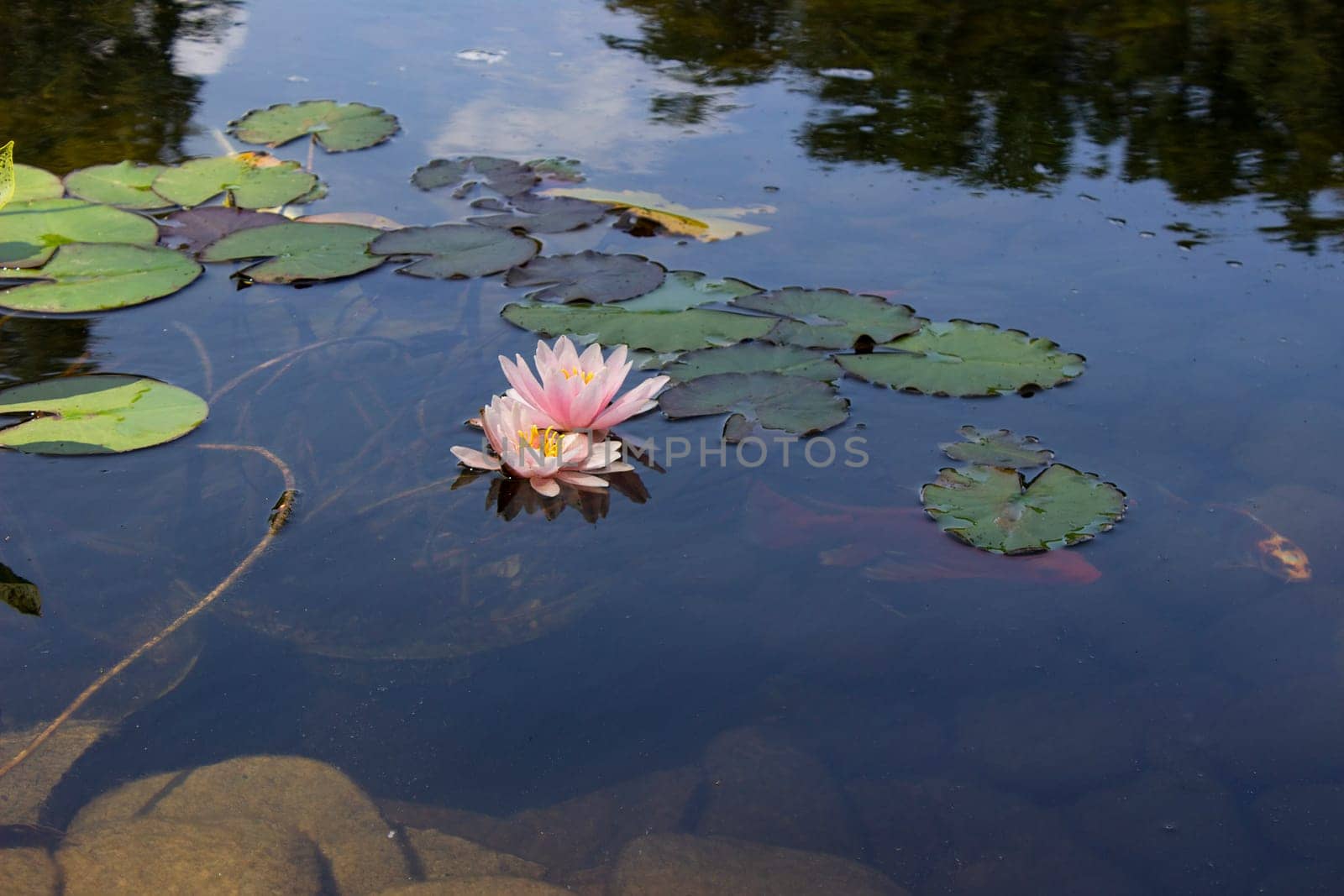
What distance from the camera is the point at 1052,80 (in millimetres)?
4488

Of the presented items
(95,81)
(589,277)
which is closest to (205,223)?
(589,277)

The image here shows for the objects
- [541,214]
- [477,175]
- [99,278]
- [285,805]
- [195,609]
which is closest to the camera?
[285,805]

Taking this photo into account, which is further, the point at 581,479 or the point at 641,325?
the point at 641,325

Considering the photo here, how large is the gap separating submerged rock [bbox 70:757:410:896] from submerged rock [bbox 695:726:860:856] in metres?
0.45

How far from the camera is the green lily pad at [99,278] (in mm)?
2764

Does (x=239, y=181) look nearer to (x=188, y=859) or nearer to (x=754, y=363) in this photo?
(x=754, y=363)

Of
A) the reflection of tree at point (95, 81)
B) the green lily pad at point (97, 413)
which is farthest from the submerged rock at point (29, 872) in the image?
the reflection of tree at point (95, 81)

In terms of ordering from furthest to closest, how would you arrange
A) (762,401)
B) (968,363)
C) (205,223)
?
(205,223), (968,363), (762,401)

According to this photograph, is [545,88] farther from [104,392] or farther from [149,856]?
[149,856]

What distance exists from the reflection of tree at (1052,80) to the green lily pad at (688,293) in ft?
3.65

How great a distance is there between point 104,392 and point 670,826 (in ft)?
5.32

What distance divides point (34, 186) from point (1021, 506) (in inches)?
118

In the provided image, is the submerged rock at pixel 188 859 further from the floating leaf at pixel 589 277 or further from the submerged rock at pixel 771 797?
the floating leaf at pixel 589 277

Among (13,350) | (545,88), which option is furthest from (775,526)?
(545,88)
